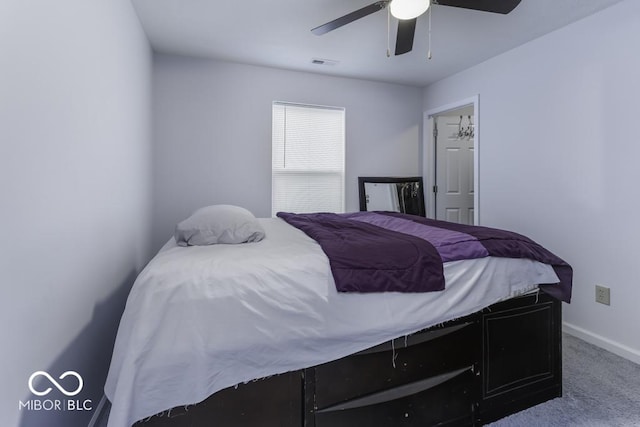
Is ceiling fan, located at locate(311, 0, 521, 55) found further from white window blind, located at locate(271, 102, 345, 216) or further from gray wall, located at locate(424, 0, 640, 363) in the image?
white window blind, located at locate(271, 102, 345, 216)

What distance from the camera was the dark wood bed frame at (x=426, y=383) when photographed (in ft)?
4.00

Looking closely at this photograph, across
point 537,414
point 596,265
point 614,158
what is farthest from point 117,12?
point 596,265

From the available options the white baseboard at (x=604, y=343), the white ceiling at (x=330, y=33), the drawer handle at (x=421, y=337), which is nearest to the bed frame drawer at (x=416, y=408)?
the drawer handle at (x=421, y=337)

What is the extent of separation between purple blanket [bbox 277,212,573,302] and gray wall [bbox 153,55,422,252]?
180cm

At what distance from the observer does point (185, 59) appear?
324cm

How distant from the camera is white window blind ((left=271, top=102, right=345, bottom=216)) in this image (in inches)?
143

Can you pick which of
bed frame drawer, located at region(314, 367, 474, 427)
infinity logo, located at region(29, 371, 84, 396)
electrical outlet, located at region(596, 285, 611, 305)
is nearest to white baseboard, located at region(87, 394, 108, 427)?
infinity logo, located at region(29, 371, 84, 396)

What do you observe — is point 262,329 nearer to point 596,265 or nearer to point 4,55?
point 4,55

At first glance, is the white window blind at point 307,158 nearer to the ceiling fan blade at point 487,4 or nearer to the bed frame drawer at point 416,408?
the ceiling fan blade at point 487,4

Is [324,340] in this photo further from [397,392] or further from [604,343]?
[604,343]

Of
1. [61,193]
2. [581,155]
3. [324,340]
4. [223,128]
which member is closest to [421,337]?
[324,340]

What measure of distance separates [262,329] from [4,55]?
3.71ft

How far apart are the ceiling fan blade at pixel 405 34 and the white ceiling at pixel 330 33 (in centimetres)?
31

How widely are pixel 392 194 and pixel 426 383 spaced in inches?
111
